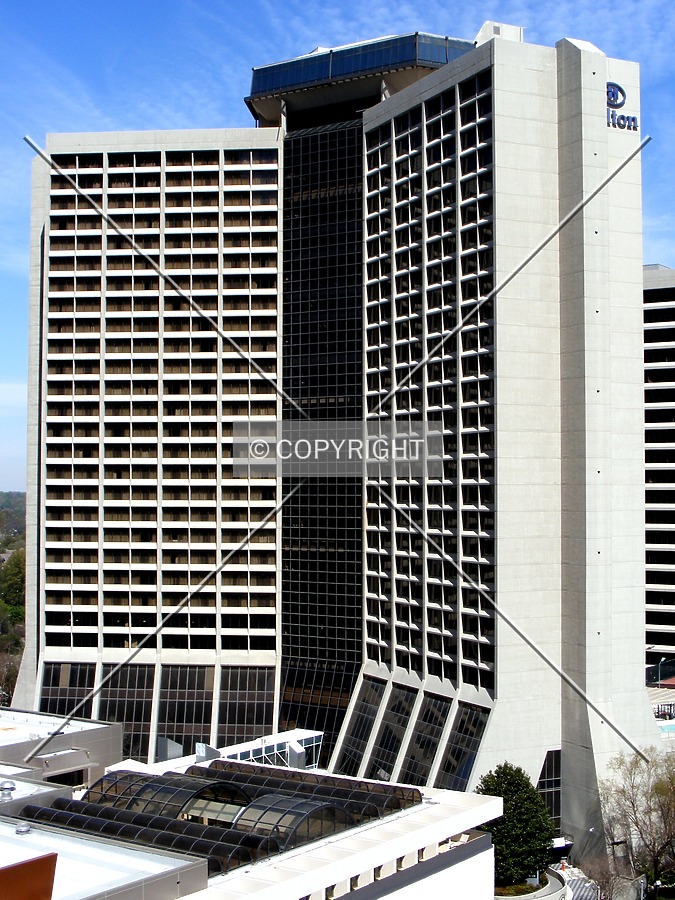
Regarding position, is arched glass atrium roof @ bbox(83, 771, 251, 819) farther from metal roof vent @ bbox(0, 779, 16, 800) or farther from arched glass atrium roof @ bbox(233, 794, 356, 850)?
metal roof vent @ bbox(0, 779, 16, 800)

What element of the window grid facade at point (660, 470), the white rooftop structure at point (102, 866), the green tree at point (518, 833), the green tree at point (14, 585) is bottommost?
the green tree at point (518, 833)

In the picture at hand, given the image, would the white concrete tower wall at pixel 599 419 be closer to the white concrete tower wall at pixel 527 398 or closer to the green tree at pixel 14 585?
the white concrete tower wall at pixel 527 398

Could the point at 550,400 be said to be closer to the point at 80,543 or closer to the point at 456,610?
the point at 456,610

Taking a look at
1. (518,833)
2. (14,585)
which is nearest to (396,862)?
(518,833)

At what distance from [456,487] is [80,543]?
26.7m

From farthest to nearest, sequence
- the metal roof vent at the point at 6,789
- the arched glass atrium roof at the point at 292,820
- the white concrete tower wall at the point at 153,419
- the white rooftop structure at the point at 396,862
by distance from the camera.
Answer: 1. the white concrete tower wall at the point at 153,419
2. the metal roof vent at the point at 6,789
3. the arched glass atrium roof at the point at 292,820
4. the white rooftop structure at the point at 396,862

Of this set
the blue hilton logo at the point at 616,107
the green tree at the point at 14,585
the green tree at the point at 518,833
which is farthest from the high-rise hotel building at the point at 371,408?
the green tree at the point at 14,585

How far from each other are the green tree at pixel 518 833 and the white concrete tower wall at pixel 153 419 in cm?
2214

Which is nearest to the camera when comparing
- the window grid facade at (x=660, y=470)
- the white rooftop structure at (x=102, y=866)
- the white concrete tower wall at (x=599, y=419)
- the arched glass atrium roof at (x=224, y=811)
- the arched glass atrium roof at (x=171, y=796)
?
the white rooftop structure at (x=102, y=866)

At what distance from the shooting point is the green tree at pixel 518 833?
3803 cm

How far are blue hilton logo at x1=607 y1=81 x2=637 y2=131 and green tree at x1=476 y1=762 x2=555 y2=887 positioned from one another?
28.5 meters

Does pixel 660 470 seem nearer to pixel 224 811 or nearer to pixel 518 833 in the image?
pixel 518 833

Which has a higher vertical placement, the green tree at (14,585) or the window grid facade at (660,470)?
the window grid facade at (660,470)

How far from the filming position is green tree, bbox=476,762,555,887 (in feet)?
125
